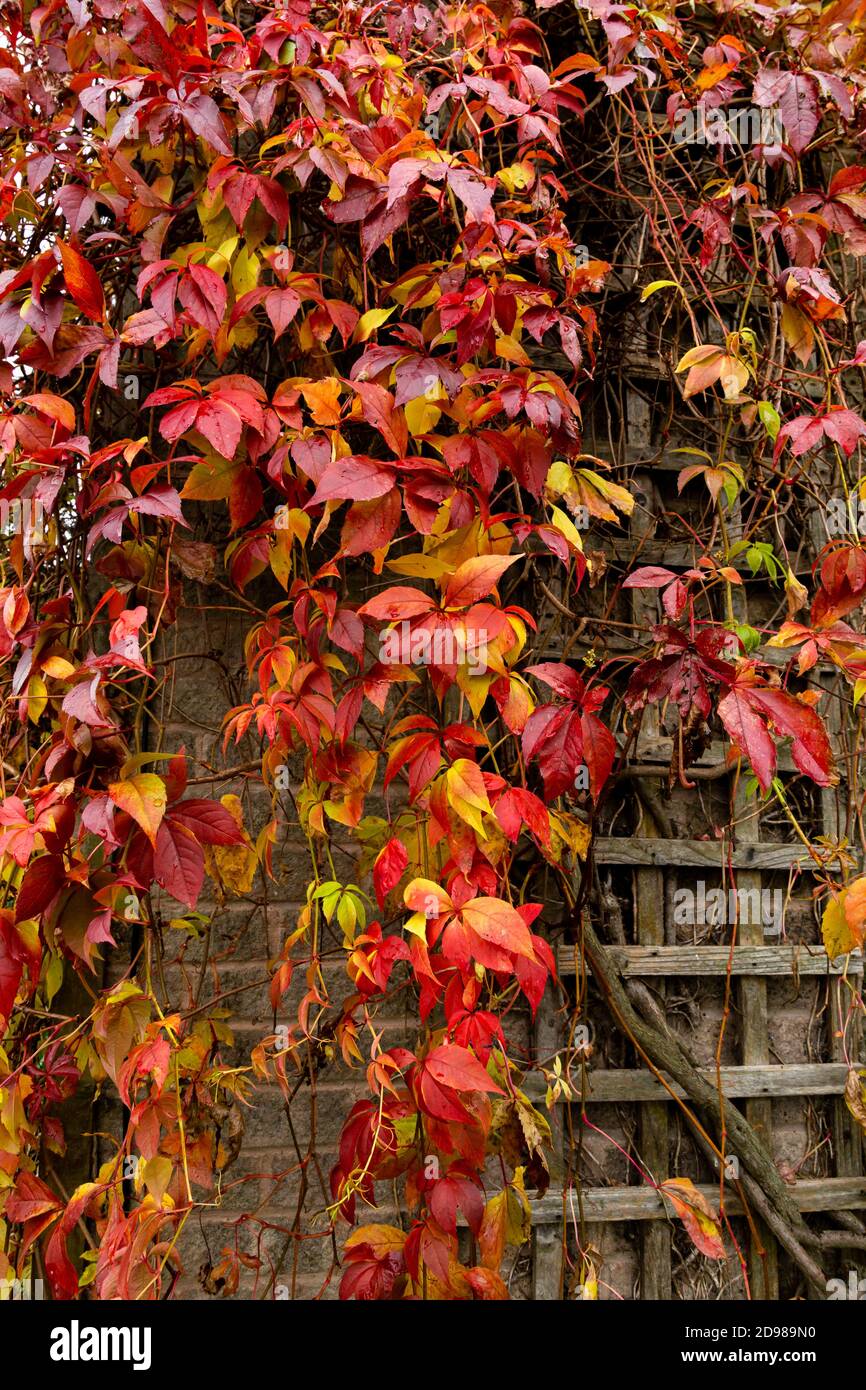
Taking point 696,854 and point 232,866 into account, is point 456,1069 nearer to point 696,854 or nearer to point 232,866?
point 232,866

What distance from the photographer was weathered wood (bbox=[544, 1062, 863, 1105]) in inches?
77.9

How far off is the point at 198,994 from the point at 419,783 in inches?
29.6

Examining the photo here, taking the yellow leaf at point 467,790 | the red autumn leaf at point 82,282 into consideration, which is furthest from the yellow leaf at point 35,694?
the yellow leaf at point 467,790

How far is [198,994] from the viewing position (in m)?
1.85

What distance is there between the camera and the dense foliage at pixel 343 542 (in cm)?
139

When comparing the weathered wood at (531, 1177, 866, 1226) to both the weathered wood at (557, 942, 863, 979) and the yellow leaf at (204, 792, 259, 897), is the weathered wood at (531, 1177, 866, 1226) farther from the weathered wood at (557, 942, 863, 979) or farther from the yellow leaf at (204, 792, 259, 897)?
the yellow leaf at (204, 792, 259, 897)

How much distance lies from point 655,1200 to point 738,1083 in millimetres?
284

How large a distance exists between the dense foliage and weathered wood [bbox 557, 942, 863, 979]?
0.23 metres

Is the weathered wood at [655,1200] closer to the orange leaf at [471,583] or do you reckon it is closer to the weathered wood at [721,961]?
the weathered wood at [721,961]

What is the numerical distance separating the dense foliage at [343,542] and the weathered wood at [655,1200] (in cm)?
19

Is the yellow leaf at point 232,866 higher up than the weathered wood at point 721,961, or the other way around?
the yellow leaf at point 232,866

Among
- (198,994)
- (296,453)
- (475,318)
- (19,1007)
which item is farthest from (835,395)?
(19,1007)

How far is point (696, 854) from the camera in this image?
207 centimetres

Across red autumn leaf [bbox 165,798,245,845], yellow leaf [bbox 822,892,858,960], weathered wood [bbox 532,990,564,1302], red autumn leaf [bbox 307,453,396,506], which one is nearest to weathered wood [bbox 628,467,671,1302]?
weathered wood [bbox 532,990,564,1302]
